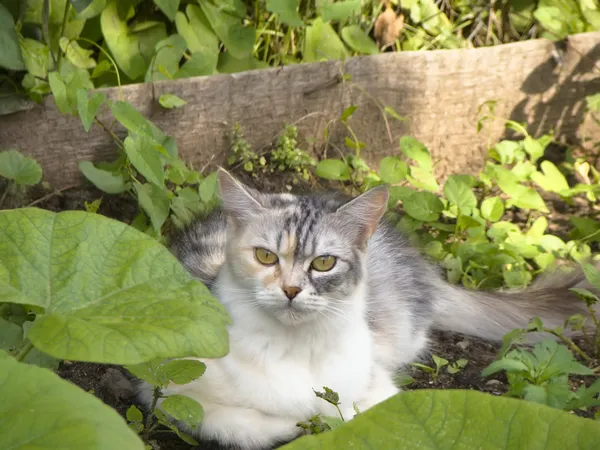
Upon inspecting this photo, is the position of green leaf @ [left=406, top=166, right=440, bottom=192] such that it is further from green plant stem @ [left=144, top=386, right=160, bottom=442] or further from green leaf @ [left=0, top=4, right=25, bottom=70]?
green plant stem @ [left=144, top=386, right=160, bottom=442]

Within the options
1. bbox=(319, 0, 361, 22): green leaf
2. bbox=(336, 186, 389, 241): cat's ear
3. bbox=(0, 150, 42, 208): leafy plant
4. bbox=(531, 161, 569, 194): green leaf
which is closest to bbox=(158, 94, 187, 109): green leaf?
bbox=(0, 150, 42, 208): leafy plant

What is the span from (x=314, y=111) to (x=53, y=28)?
1295 millimetres

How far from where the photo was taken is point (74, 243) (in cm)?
158

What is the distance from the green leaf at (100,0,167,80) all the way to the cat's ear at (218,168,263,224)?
58.0 inches

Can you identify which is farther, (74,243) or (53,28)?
(53,28)

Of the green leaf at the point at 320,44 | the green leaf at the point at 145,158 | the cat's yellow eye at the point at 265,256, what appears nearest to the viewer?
the cat's yellow eye at the point at 265,256

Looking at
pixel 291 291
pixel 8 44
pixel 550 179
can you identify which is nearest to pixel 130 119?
pixel 8 44

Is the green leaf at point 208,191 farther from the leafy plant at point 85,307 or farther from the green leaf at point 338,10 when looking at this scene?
the leafy plant at point 85,307

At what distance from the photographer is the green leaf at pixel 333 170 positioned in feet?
12.3

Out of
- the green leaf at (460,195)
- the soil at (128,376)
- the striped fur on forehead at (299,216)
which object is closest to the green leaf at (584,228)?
the soil at (128,376)

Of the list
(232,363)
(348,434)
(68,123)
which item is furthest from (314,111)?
(348,434)

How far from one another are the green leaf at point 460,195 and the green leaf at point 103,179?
1417 millimetres

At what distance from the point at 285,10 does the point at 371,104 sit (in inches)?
27.7

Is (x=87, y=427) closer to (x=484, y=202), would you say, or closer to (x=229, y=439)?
(x=229, y=439)
